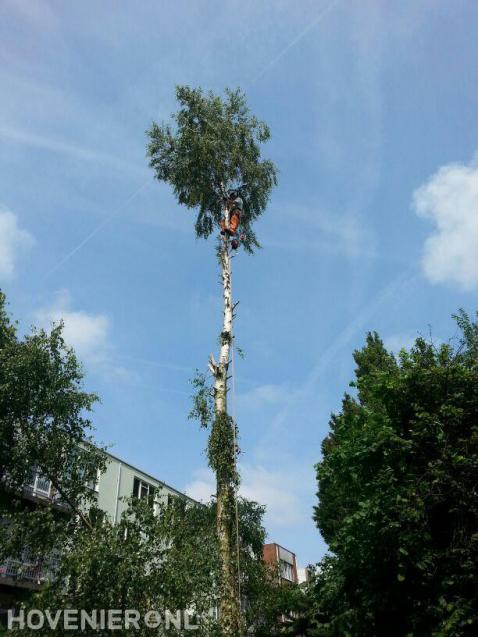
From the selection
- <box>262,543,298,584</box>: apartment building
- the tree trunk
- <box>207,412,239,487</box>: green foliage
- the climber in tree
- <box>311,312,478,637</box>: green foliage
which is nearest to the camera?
the tree trunk

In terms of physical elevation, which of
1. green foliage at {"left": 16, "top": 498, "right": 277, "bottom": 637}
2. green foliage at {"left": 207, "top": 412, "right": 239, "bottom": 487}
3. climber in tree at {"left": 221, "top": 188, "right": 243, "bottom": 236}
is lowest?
green foliage at {"left": 16, "top": 498, "right": 277, "bottom": 637}

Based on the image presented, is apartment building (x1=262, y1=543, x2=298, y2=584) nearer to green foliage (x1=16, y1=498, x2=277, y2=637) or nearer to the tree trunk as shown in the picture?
the tree trunk

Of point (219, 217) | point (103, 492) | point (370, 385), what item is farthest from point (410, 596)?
point (103, 492)

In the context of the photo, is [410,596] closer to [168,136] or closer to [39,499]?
[39,499]

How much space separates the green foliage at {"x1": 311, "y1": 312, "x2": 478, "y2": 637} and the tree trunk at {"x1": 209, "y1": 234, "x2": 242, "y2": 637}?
10.2 ft

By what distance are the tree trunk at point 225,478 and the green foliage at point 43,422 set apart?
4121 mm

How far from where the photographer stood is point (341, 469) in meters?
16.5

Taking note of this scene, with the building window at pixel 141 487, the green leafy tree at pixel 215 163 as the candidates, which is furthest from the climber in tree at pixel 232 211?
the building window at pixel 141 487

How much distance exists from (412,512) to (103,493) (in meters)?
18.5

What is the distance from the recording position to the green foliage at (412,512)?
12.4m

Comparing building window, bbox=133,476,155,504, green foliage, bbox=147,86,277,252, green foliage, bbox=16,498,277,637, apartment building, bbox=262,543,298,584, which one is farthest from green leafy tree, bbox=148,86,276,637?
apartment building, bbox=262,543,298,584

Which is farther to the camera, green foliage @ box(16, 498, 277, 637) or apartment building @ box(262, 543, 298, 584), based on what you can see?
apartment building @ box(262, 543, 298, 584)

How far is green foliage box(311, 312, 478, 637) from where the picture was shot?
12.4 m

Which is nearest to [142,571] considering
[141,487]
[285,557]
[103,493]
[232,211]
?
[232,211]
